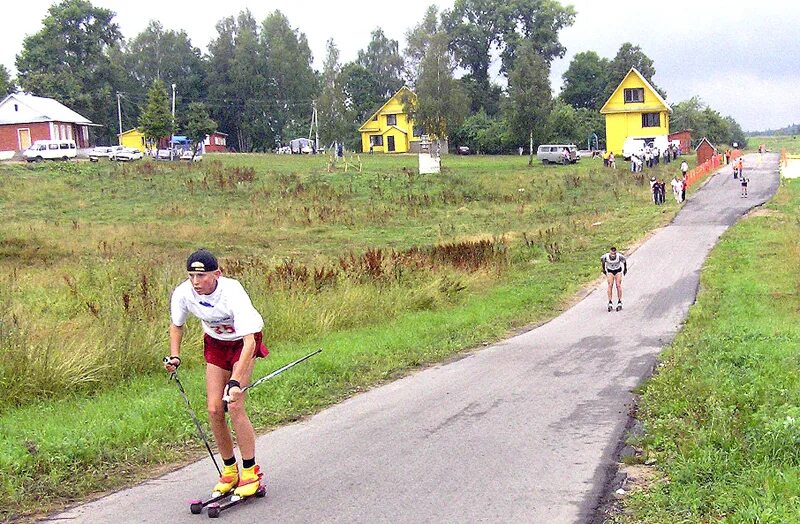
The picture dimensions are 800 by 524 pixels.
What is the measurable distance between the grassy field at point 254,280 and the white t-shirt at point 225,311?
1858 millimetres

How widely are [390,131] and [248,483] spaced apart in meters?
87.4

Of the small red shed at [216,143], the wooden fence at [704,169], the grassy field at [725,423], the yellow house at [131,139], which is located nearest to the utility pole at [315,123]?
the small red shed at [216,143]

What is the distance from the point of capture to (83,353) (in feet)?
37.2

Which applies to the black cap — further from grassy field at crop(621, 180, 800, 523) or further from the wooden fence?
the wooden fence

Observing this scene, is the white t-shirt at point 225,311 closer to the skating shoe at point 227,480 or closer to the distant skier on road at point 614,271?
the skating shoe at point 227,480

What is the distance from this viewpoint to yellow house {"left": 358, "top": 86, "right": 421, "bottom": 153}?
92.4m

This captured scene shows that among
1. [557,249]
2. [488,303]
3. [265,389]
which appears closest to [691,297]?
[488,303]

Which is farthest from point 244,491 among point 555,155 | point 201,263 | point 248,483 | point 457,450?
point 555,155

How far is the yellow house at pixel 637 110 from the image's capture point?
77625 mm

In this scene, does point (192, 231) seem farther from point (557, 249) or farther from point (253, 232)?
point (557, 249)

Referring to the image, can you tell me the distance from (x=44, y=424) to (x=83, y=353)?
2.26m

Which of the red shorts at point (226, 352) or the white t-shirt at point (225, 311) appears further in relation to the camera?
the red shorts at point (226, 352)

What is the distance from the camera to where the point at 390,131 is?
92.9m

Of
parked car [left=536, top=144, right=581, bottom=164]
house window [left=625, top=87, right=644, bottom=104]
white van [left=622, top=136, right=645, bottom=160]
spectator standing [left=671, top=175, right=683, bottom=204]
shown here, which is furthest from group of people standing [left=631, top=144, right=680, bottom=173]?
spectator standing [left=671, top=175, right=683, bottom=204]
